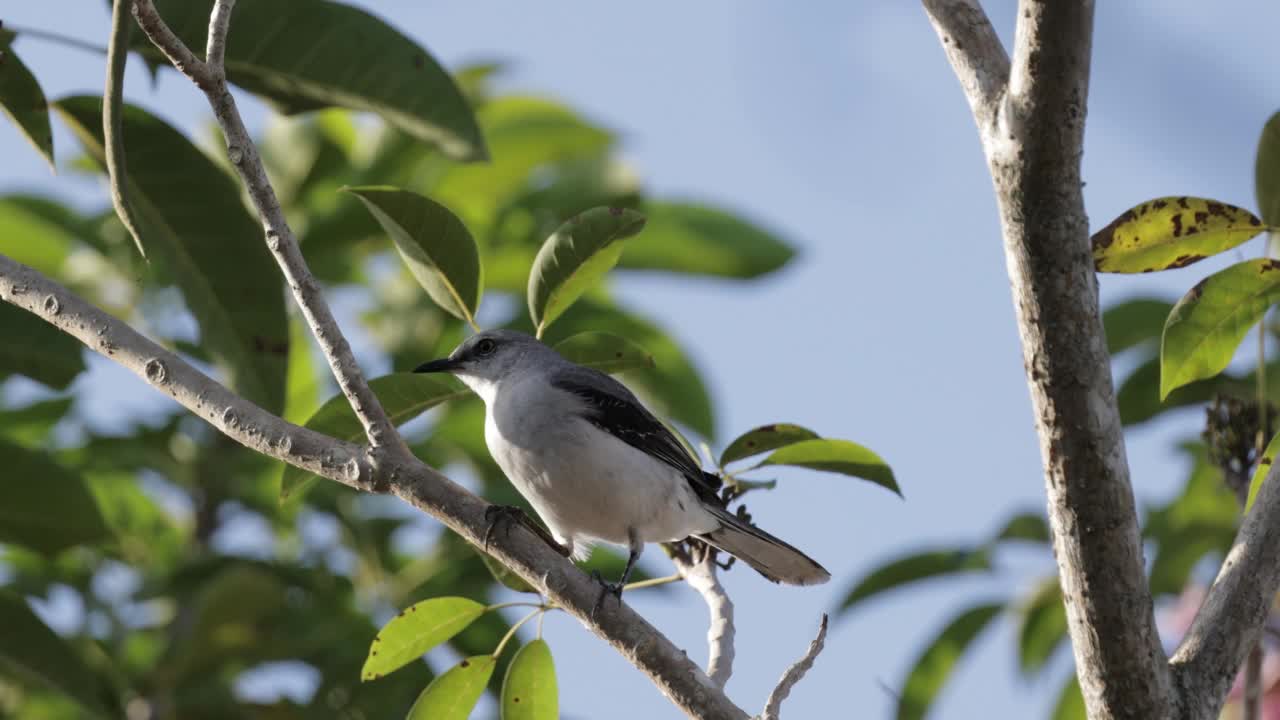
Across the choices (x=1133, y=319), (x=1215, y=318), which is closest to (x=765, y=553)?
(x=1133, y=319)

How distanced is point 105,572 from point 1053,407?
4.04 m

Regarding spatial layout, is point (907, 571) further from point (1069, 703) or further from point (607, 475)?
point (607, 475)

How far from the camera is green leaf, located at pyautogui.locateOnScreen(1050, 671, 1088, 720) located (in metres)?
4.25

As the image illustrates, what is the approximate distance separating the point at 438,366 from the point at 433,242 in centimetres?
146

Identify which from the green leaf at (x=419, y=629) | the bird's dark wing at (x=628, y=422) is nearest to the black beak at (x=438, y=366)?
the bird's dark wing at (x=628, y=422)

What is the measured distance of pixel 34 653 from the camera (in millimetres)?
3727

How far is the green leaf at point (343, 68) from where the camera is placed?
3.39 meters

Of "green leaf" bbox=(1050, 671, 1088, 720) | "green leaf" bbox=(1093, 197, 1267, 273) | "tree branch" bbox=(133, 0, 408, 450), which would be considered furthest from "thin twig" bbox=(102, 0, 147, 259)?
"green leaf" bbox=(1050, 671, 1088, 720)

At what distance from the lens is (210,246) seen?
11.5ft

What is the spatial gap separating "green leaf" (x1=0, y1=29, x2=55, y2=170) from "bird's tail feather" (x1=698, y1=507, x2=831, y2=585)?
6.60 ft

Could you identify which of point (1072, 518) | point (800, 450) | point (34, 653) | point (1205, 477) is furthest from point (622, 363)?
point (1205, 477)

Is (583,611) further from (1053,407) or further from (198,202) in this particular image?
(198,202)

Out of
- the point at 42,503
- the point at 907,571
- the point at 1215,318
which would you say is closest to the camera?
the point at 1215,318

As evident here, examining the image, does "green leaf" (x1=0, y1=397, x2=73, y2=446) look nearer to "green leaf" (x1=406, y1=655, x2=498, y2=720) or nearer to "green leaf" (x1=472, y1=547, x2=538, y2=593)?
"green leaf" (x1=472, y1=547, x2=538, y2=593)
